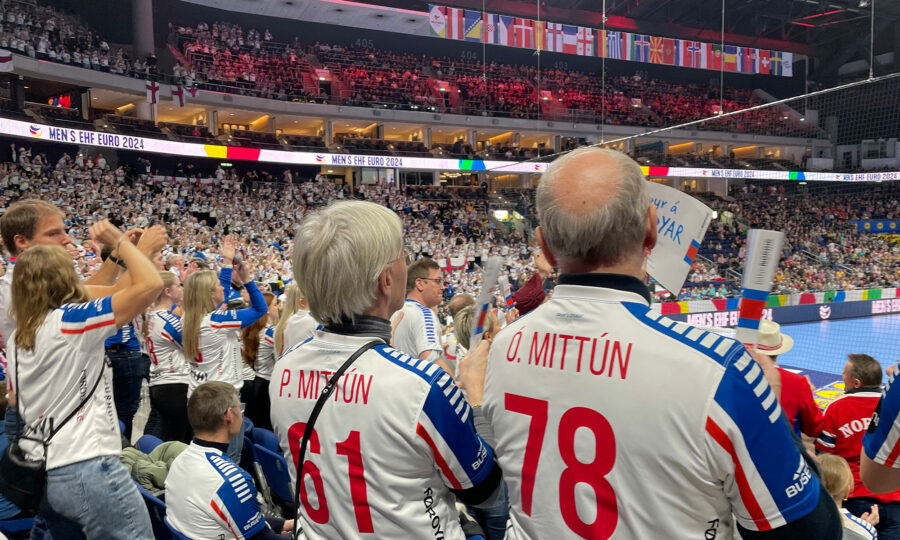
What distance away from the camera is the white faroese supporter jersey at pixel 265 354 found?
4.75 m

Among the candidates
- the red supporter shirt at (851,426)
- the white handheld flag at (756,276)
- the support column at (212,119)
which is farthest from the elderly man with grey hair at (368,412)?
the support column at (212,119)

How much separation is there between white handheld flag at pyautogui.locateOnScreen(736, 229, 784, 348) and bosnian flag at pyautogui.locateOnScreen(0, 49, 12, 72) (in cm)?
2075

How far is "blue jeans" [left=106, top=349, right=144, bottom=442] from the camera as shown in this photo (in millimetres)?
4789

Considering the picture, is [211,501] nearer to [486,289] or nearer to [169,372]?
[486,289]

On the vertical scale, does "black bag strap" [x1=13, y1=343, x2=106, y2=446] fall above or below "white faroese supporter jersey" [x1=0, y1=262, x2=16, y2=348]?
below

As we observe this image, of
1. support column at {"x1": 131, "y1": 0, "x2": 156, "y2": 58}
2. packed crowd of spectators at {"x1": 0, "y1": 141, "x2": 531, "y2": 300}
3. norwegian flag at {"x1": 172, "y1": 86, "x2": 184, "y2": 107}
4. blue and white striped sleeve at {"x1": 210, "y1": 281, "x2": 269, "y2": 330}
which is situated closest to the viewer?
blue and white striped sleeve at {"x1": 210, "y1": 281, "x2": 269, "y2": 330}

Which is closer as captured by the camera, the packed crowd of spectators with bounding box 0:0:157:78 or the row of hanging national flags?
the packed crowd of spectators with bounding box 0:0:157:78

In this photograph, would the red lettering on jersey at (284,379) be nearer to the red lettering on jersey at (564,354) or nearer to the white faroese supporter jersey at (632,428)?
the white faroese supporter jersey at (632,428)

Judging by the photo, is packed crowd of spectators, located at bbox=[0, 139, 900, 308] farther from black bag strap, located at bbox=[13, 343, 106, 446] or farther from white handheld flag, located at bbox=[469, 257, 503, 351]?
white handheld flag, located at bbox=[469, 257, 503, 351]

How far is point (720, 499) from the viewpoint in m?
1.06

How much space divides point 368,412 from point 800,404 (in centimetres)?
313

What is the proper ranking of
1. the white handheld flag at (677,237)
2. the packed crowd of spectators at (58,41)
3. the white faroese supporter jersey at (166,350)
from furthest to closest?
the packed crowd of spectators at (58,41), the white faroese supporter jersey at (166,350), the white handheld flag at (677,237)

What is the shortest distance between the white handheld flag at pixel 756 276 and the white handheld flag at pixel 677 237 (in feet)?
1.01

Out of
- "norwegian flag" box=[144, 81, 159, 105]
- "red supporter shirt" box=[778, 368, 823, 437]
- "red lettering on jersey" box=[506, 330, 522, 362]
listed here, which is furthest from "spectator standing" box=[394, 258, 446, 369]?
"norwegian flag" box=[144, 81, 159, 105]
